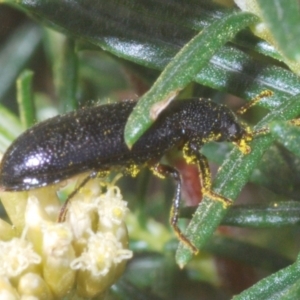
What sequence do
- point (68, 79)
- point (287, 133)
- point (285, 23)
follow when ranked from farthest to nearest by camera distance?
point (68, 79), point (287, 133), point (285, 23)

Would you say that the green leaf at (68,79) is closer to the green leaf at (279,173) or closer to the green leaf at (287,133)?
the green leaf at (279,173)

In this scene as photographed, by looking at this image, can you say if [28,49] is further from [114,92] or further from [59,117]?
[59,117]

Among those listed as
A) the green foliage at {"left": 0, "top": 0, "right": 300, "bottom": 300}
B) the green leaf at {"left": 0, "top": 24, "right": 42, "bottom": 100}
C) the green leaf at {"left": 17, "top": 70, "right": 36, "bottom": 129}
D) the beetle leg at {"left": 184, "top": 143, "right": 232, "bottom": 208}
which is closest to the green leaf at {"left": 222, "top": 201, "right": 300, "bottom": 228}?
the green foliage at {"left": 0, "top": 0, "right": 300, "bottom": 300}

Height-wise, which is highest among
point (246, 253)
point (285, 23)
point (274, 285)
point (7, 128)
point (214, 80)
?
point (285, 23)

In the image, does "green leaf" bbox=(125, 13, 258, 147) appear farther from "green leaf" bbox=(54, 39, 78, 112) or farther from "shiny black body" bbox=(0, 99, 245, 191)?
"green leaf" bbox=(54, 39, 78, 112)

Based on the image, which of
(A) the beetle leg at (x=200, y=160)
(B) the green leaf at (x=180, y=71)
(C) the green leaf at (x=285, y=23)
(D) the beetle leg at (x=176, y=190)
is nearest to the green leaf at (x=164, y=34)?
(B) the green leaf at (x=180, y=71)

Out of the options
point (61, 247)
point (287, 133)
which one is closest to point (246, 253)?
point (61, 247)

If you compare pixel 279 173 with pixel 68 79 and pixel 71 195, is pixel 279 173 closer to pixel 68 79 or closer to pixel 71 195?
pixel 71 195

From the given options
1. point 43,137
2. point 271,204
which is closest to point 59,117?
point 43,137
